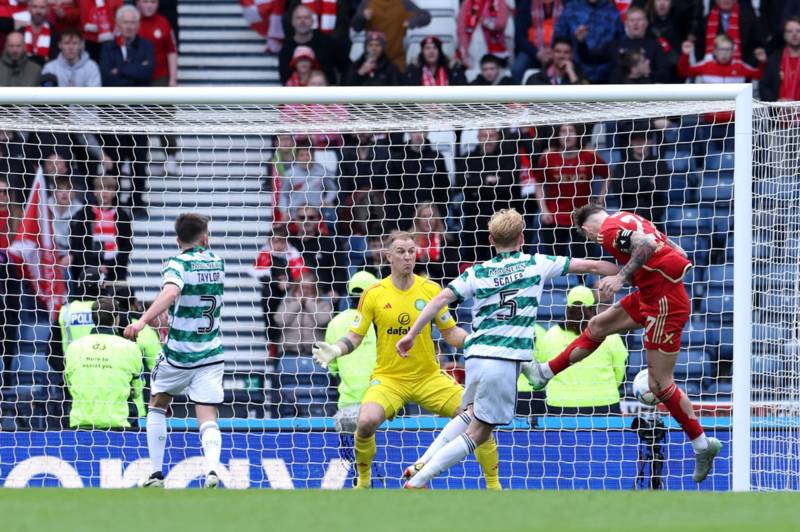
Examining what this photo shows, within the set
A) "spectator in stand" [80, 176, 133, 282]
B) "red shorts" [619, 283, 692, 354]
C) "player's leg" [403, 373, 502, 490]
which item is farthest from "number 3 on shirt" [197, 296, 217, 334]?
"red shorts" [619, 283, 692, 354]

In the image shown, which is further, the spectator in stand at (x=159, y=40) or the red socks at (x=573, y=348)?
the spectator in stand at (x=159, y=40)

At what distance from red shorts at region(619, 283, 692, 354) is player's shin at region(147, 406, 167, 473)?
336 cm

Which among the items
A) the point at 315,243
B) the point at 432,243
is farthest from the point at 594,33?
the point at 315,243

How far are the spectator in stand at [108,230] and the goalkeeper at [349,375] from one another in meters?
2.15

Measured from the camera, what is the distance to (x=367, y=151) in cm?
1237

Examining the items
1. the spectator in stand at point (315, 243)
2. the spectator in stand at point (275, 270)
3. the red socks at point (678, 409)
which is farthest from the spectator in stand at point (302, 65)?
the red socks at point (678, 409)

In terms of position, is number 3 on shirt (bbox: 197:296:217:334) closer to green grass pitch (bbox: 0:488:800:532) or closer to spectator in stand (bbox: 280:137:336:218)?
green grass pitch (bbox: 0:488:800:532)

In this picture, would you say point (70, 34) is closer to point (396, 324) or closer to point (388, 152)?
point (388, 152)

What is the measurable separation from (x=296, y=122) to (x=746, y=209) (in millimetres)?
3615

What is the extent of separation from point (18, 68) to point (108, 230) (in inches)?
99.8

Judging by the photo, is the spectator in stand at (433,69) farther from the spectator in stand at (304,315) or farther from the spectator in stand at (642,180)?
the spectator in stand at (304,315)

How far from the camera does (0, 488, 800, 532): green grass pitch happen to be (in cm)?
592

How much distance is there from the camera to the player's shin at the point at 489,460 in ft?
31.1

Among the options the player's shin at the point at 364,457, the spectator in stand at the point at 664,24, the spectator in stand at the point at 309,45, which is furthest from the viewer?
the spectator in stand at the point at 309,45
